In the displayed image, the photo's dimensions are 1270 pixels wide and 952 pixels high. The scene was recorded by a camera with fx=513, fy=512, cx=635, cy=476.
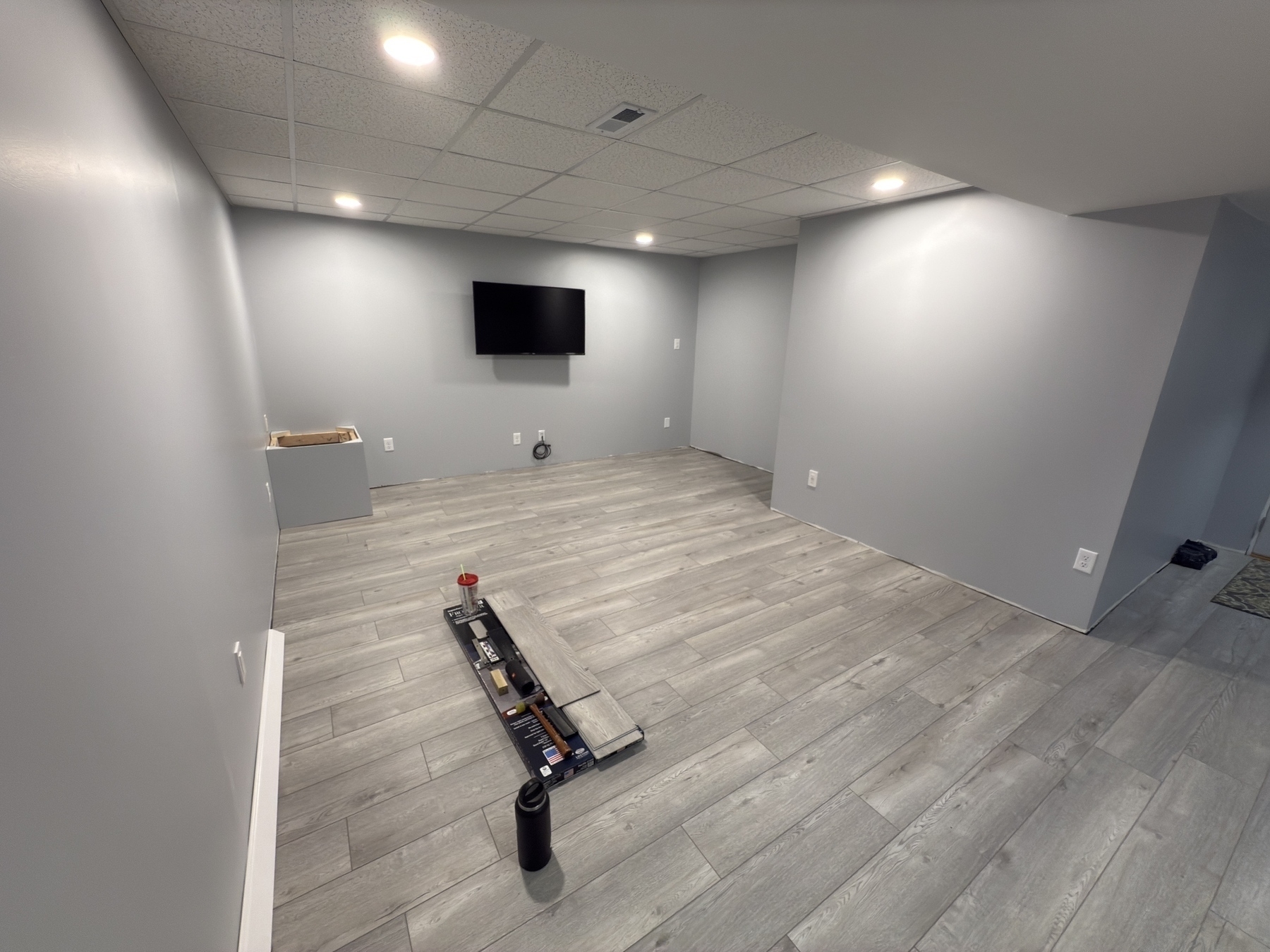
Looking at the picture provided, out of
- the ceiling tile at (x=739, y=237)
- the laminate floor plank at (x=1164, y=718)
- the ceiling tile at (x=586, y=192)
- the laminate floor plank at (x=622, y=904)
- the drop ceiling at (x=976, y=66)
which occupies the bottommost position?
the laminate floor plank at (x=622, y=904)

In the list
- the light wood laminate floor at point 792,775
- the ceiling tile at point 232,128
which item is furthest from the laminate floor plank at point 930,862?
the ceiling tile at point 232,128

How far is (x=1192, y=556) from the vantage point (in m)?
3.46

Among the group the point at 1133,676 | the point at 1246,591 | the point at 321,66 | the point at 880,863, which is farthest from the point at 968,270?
the point at 321,66

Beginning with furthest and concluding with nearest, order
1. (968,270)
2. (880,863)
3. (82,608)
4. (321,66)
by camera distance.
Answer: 1. (968,270)
2. (321,66)
3. (880,863)
4. (82,608)

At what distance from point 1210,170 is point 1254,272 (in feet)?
4.60

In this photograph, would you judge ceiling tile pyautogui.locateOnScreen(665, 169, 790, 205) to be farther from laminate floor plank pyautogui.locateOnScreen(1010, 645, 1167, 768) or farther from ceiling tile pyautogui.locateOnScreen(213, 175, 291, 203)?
laminate floor plank pyautogui.locateOnScreen(1010, 645, 1167, 768)

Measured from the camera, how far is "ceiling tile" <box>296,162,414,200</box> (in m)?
2.74

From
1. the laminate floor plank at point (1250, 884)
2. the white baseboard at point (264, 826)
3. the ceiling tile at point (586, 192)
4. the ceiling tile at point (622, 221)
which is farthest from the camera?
the ceiling tile at point (622, 221)

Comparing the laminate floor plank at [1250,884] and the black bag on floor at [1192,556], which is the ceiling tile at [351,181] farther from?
the black bag on floor at [1192,556]

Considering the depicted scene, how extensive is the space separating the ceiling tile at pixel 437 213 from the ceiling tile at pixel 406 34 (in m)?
1.94

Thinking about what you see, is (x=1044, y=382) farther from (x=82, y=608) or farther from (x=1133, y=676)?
(x=82, y=608)

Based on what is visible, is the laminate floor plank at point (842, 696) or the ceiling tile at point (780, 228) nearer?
the laminate floor plank at point (842, 696)

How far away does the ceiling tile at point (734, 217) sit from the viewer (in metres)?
3.46

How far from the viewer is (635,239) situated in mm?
4805
